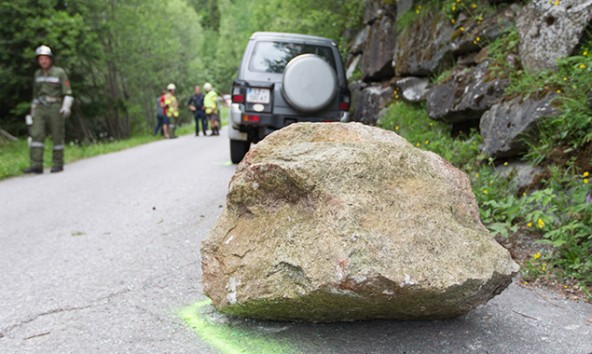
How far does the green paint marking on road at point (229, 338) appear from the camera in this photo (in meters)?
2.37

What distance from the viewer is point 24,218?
17.7 ft

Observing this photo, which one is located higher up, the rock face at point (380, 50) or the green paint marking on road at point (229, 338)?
the rock face at point (380, 50)

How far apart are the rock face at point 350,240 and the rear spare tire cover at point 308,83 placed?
141 inches

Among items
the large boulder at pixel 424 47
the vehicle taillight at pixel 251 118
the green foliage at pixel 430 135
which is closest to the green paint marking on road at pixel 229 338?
the green foliage at pixel 430 135

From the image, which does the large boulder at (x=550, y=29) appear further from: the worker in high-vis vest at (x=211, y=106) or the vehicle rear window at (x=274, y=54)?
the worker in high-vis vest at (x=211, y=106)

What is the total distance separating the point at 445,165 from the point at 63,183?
655cm

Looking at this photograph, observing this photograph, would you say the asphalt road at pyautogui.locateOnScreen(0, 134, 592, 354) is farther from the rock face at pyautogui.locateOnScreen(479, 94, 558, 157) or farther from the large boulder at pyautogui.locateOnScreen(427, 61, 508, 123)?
the large boulder at pyautogui.locateOnScreen(427, 61, 508, 123)

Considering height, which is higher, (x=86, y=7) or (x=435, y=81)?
(x=86, y=7)

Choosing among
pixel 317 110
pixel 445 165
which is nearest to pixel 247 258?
pixel 445 165

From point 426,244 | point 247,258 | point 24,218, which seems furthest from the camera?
point 24,218

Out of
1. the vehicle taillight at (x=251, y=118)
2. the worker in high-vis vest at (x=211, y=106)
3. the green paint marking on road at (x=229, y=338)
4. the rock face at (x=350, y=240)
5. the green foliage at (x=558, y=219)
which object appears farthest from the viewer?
the worker in high-vis vest at (x=211, y=106)

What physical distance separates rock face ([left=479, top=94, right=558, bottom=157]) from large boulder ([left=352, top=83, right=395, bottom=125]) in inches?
138

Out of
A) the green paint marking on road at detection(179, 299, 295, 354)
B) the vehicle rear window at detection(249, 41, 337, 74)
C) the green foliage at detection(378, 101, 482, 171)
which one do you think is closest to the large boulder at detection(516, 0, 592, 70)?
the green foliage at detection(378, 101, 482, 171)

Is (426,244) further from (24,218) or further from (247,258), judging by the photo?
(24,218)
